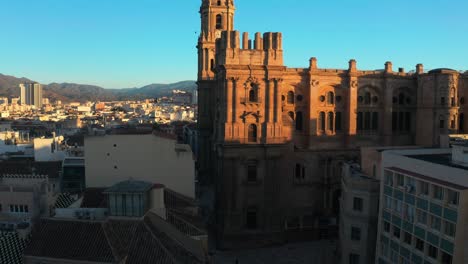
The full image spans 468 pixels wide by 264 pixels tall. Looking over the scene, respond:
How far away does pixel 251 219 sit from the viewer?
40.2 m

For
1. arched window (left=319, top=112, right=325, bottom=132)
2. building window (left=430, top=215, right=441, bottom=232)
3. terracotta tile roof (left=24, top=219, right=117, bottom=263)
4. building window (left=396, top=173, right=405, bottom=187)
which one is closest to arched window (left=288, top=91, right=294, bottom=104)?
arched window (left=319, top=112, right=325, bottom=132)

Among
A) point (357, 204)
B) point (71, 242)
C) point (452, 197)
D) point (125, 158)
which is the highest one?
point (125, 158)

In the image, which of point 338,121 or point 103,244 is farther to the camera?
point 338,121

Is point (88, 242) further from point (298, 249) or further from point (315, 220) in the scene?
point (315, 220)

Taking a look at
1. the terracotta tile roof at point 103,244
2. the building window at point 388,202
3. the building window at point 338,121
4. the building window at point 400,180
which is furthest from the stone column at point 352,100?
the terracotta tile roof at point 103,244

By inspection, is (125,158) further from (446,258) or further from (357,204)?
(446,258)

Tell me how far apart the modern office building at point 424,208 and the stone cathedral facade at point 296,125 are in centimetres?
1341

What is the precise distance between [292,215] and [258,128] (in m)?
9.65

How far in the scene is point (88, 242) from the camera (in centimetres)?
2156

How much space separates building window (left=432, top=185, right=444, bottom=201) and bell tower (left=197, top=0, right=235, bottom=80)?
128 feet

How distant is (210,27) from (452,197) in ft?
142

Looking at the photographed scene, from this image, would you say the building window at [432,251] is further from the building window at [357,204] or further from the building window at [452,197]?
the building window at [357,204]

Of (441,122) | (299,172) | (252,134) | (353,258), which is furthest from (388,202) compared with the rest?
(441,122)

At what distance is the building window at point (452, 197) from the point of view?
21808 millimetres
